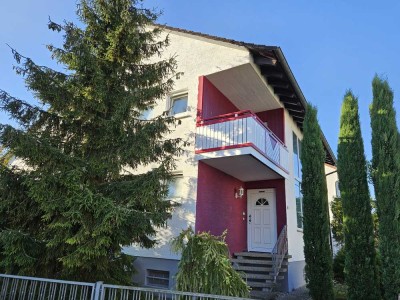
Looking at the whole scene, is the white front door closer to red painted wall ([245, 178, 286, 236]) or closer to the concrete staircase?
red painted wall ([245, 178, 286, 236])

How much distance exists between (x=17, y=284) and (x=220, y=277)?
3.59m

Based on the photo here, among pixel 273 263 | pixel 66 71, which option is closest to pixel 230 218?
pixel 273 263

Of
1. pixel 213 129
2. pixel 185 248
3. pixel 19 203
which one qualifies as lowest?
pixel 185 248

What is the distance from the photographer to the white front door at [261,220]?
36.8ft

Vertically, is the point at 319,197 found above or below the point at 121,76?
below

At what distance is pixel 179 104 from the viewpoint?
424 inches

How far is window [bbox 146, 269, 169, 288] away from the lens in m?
8.82

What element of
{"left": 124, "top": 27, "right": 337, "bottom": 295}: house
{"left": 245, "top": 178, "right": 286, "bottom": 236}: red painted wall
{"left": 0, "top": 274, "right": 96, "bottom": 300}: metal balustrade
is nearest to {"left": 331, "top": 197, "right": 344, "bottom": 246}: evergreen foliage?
{"left": 124, "top": 27, "right": 337, "bottom": 295}: house

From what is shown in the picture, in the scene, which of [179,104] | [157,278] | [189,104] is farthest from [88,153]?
[179,104]

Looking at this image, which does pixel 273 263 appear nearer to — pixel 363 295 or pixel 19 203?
pixel 363 295

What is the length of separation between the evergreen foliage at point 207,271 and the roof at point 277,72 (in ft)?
21.4

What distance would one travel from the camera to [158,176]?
5.74 meters

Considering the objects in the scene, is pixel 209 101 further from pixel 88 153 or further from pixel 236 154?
pixel 88 153

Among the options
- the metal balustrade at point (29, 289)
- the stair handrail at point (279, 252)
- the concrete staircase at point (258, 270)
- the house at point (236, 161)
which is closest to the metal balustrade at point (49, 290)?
the metal balustrade at point (29, 289)
